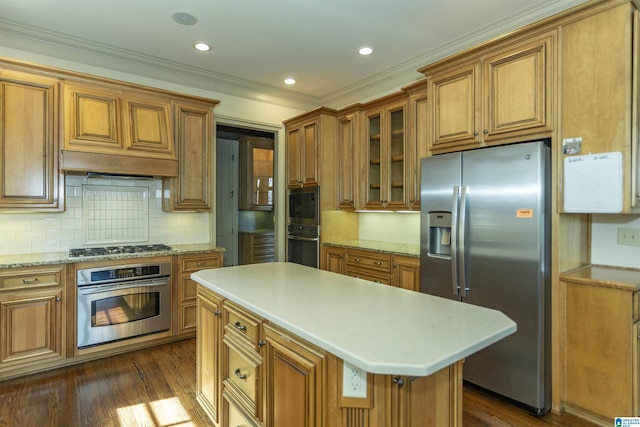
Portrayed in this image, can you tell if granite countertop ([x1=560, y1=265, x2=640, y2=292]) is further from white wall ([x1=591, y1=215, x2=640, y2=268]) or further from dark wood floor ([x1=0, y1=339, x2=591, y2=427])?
dark wood floor ([x1=0, y1=339, x2=591, y2=427])

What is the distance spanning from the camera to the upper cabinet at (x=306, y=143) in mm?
4160

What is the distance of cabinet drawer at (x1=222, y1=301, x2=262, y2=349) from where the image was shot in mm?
1568

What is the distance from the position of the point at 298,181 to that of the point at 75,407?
307cm

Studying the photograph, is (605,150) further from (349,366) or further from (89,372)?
(89,372)

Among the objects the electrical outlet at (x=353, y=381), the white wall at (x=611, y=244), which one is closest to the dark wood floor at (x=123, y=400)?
the white wall at (x=611, y=244)

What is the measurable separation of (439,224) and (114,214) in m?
3.23

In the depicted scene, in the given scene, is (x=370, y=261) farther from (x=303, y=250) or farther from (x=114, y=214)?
(x=114, y=214)

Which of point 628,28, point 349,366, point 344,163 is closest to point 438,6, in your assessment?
point 628,28

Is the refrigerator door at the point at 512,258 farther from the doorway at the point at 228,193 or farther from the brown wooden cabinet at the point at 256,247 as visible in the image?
the doorway at the point at 228,193

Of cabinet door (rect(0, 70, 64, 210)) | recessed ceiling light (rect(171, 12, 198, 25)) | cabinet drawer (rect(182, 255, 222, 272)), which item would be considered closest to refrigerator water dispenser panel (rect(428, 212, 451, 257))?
cabinet drawer (rect(182, 255, 222, 272))

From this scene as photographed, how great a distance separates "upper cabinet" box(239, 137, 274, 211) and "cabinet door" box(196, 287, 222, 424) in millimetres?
3846

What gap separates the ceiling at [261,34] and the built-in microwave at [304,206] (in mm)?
1391

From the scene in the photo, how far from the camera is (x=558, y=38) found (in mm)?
2223

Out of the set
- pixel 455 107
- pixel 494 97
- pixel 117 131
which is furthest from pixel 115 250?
pixel 494 97
